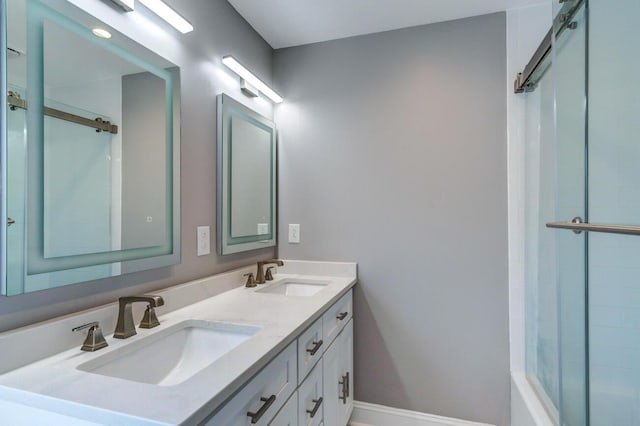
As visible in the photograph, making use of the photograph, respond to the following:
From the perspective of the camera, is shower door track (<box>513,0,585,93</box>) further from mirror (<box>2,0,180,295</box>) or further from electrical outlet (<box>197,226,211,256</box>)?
electrical outlet (<box>197,226,211,256</box>)

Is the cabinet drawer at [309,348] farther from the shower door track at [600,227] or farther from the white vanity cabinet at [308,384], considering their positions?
the shower door track at [600,227]

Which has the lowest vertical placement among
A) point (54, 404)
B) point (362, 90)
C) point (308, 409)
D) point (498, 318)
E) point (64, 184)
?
point (308, 409)

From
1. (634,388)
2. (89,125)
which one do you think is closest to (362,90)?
(89,125)

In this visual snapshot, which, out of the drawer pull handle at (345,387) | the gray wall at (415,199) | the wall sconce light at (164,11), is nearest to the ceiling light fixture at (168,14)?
the wall sconce light at (164,11)

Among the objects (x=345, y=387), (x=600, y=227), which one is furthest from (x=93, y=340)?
(x=600, y=227)

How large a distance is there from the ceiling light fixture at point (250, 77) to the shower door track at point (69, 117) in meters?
0.75

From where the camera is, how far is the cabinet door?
1438 mm

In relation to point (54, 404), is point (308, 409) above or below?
below

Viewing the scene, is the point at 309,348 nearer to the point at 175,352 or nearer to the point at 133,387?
the point at 175,352

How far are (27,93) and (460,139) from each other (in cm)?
185

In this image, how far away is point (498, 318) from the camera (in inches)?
69.6

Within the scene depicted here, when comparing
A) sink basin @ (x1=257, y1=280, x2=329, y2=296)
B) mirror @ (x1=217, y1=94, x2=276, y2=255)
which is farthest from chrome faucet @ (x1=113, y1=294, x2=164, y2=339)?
sink basin @ (x1=257, y1=280, x2=329, y2=296)

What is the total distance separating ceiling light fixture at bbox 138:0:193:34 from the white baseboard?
215cm

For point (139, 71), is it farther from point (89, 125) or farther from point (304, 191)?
point (304, 191)
